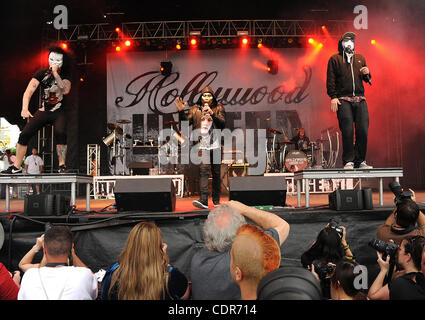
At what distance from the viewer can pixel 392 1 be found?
920cm

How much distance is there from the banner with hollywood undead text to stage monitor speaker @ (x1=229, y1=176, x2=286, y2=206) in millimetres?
7787

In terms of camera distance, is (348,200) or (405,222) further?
(348,200)

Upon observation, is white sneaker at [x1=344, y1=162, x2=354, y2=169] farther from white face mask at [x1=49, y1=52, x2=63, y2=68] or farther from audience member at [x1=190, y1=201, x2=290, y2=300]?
white face mask at [x1=49, y1=52, x2=63, y2=68]

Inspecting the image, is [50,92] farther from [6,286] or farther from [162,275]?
[162,275]

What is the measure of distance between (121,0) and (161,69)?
229cm

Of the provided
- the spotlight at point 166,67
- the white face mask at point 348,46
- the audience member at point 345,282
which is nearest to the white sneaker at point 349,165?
the white face mask at point 348,46

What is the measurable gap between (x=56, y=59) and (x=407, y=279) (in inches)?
181

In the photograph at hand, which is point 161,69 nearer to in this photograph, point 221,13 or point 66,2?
point 221,13

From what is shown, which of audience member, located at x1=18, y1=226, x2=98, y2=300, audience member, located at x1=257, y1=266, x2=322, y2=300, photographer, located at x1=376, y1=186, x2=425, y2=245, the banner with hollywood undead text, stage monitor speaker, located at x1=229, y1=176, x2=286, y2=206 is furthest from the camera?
the banner with hollywood undead text

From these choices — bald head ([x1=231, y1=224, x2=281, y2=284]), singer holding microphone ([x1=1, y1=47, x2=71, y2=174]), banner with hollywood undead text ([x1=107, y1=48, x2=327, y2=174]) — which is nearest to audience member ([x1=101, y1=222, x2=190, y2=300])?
bald head ([x1=231, y1=224, x2=281, y2=284])

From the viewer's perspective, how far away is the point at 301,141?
10820mm

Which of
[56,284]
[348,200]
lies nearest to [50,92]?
[56,284]

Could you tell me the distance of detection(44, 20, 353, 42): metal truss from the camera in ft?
35.5

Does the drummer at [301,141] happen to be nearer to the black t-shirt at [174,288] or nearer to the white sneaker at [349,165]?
the white sneaker at [349,165]
